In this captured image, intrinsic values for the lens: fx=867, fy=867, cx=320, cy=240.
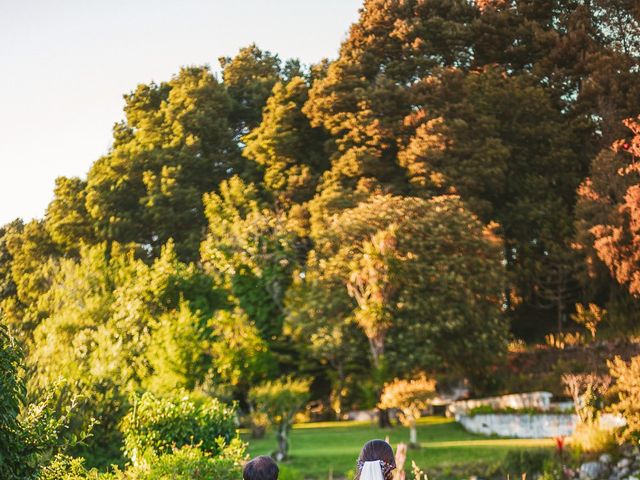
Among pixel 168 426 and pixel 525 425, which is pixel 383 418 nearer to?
pixel 525 425

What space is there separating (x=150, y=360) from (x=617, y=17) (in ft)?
74.7

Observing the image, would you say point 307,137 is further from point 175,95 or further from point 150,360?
point 150,360

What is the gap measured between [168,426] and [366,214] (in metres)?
13.0

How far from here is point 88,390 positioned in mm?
17109

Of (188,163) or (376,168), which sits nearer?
(376,168)

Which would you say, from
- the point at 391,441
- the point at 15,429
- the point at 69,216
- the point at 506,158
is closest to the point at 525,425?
the point at 391,441

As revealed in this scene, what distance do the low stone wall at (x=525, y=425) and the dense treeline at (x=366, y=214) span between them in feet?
8.52

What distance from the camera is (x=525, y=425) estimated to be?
74.1 feet

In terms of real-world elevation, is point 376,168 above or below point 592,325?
above

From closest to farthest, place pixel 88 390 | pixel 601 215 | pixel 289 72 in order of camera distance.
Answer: pixel 88 390 < pixel 601 215 < pixel 289 72

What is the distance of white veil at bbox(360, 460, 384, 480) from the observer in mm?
5590

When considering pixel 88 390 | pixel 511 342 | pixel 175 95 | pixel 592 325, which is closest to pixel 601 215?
pixel 592 325

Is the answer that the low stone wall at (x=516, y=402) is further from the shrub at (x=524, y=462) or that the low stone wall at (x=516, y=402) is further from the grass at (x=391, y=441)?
the shrub at (x=524, y=462)

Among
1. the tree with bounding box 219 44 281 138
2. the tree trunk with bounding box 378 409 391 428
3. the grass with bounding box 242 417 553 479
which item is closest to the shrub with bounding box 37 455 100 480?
the grass with bounding box 242 417 553 479
